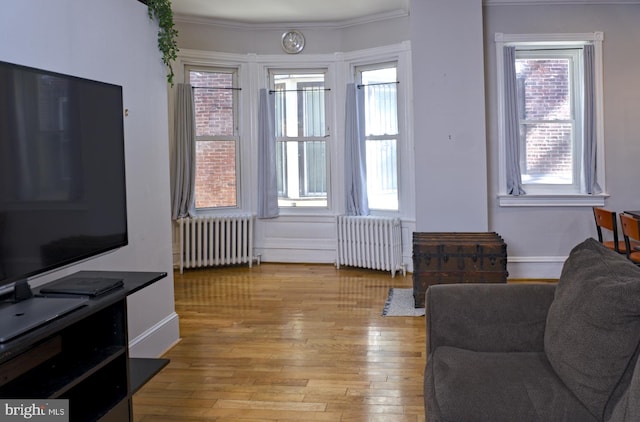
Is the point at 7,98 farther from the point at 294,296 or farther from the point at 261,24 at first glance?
the point at 261,24

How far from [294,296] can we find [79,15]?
3.17 metres

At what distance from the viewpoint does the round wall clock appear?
697 cm

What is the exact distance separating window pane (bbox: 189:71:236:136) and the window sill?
3.19m

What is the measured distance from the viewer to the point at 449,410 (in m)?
1.95

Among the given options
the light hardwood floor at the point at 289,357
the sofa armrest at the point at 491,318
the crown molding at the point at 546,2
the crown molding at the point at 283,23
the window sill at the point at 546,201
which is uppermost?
the crown molding at the point at 283,23

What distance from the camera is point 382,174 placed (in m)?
6.70

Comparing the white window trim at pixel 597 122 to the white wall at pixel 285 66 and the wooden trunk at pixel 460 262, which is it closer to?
the wooden trunk at pixel 460 262

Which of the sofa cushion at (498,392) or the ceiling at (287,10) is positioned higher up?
the ceiling at (287,10)

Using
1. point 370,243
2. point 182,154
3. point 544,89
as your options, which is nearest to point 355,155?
point 370,243

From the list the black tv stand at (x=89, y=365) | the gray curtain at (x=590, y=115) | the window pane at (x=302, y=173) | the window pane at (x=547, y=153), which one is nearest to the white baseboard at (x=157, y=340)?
the black tv stand at (x=89, y=365)

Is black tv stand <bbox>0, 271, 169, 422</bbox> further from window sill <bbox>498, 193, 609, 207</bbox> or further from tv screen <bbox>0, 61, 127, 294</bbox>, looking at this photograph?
window sill <bbox>498, 193, 609, 207</bbox>

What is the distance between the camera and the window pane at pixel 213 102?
6910 millimetres

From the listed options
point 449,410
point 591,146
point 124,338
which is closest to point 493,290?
point 449,410

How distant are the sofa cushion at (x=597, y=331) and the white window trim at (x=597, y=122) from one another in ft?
12.2
